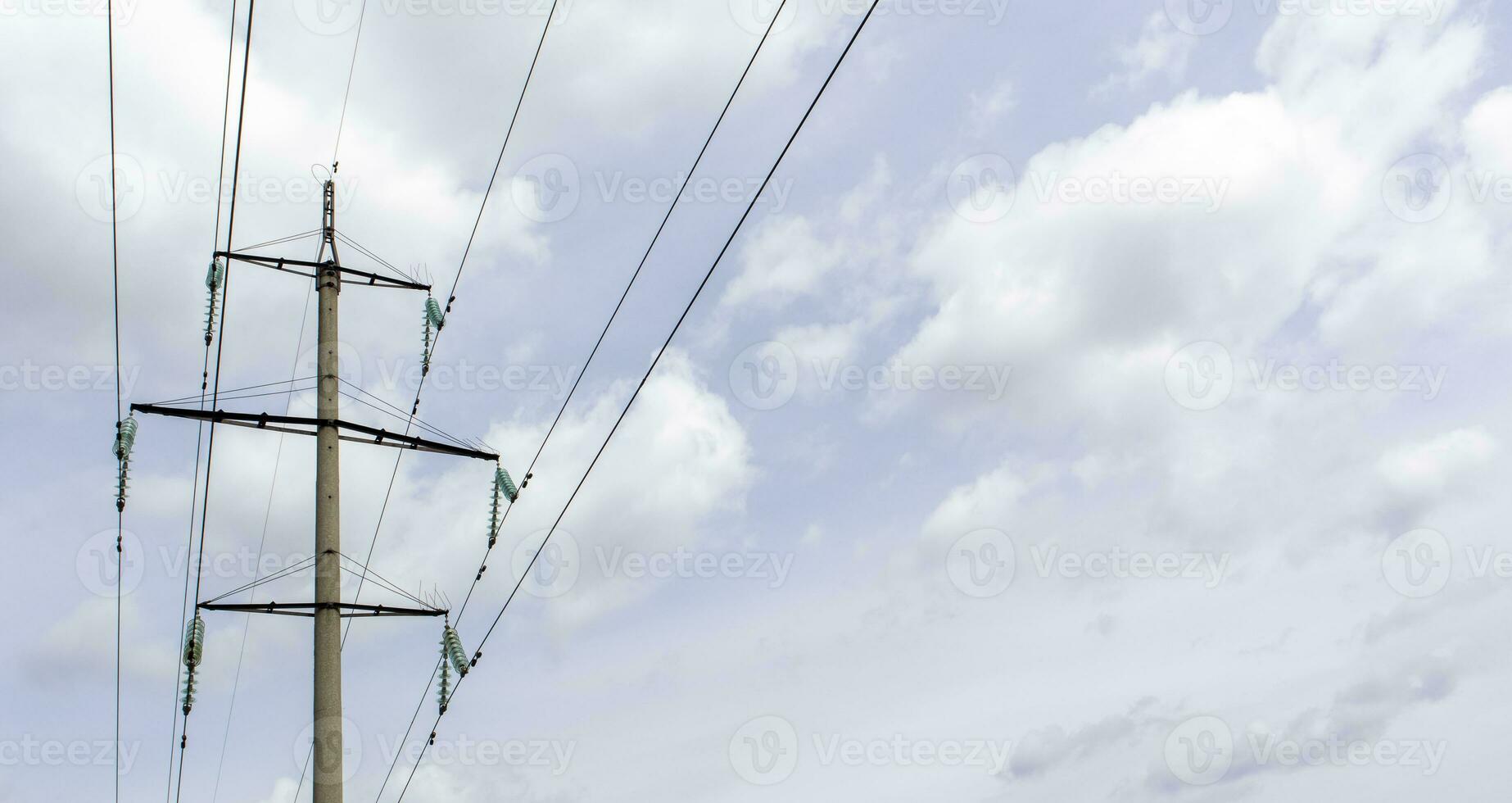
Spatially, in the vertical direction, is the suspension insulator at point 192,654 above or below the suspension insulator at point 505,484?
below

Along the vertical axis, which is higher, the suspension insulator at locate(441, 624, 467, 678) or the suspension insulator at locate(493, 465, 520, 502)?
the suspension insulator at locate(493, 465, 520, 502)

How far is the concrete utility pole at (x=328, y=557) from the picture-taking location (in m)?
15.7

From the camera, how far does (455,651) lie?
18188mm

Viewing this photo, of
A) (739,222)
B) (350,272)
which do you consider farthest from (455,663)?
(739,222)

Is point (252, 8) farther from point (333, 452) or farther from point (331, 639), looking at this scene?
point (331, 639)

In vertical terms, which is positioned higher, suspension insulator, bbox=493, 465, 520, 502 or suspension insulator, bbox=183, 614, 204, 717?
suspension insulator, bbox=493, 465, 520, 502

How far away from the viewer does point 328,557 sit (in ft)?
55.7

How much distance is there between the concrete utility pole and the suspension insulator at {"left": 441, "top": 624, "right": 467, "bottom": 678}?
1961mm

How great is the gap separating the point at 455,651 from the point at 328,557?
2587mm

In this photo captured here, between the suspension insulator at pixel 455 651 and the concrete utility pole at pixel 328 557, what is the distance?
6.43 feet

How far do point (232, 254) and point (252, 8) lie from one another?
707cm

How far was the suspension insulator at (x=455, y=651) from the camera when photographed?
18125 millimetres

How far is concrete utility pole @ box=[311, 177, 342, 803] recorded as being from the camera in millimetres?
15727

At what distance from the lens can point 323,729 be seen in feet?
52.3
